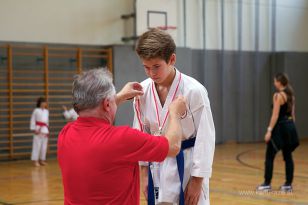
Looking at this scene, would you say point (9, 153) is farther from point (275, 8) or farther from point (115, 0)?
point (275, 8)

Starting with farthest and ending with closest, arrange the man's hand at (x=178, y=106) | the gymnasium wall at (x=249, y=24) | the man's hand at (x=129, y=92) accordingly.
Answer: the gymnasium wall at (x=249, y=24) → the man's hand at (x=129, y=92) → the man's hand at (x=178, y=106)

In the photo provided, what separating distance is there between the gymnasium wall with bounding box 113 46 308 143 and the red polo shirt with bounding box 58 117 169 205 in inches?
475

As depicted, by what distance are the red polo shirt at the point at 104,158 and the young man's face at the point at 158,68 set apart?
48 cm

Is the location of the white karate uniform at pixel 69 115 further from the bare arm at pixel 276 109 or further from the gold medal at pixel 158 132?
the gold medal at pixel 158 132

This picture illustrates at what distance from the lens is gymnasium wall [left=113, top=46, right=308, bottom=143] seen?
1527 centimetres

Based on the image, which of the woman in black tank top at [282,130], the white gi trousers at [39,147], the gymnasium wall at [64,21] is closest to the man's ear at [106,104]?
the woman in black tank top at [282,130]

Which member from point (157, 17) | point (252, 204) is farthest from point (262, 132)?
point (252, 204)

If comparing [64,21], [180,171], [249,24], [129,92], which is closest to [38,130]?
[64,21]

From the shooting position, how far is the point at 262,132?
1638 cm

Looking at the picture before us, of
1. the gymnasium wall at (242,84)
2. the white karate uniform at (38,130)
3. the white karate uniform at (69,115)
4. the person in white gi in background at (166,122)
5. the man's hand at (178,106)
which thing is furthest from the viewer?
the gymnasium wall at (242,84)

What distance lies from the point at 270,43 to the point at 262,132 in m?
2.83

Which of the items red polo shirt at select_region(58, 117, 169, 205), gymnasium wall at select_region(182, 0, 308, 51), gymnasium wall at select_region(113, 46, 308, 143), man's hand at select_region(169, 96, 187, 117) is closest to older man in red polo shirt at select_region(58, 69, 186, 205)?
red polo shirt at select_region(58, 117, 169, 205)

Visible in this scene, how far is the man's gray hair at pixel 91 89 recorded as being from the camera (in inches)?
92.0

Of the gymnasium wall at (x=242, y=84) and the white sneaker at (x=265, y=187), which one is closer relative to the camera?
the white sneaker at (x=265, y=187)
